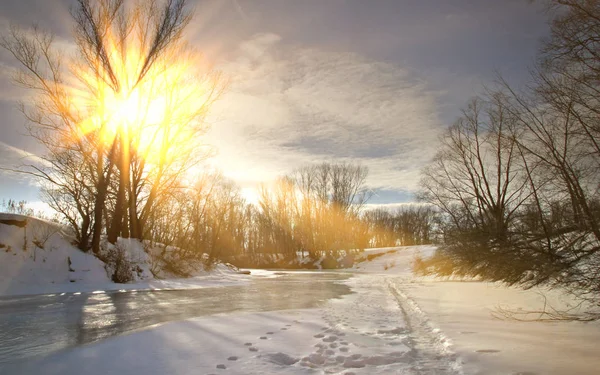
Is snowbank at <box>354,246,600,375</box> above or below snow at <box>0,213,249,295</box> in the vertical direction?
below

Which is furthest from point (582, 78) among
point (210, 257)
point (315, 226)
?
point (315, 226)

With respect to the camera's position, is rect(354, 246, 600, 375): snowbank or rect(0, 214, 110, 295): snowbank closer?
rect(354, 246, 600, 375): snowbank


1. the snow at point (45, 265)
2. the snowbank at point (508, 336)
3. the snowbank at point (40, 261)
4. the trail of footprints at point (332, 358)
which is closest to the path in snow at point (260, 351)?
the trail of footprints at point (332, 358)

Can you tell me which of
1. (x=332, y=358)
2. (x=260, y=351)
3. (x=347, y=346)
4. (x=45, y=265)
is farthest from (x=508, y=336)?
(x=45, y=265)

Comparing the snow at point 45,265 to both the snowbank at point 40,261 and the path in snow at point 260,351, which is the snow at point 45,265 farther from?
the path in snow at point 260,351

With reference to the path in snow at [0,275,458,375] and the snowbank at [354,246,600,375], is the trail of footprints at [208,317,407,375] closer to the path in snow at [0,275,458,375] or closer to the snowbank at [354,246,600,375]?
the path in snow at [0,275,458,375]

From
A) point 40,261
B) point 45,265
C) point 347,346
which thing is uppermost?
point 40,261

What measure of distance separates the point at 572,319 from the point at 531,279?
3.46 meters

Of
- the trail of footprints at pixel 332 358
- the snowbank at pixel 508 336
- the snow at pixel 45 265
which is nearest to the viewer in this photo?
the snowbank at pixel 508 336

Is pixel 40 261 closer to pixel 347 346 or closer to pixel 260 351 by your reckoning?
pixel 260 351

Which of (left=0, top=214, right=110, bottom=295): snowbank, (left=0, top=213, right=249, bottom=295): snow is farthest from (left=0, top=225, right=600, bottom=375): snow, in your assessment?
(left=0, top=214, right=110, bottom=295): snowbank

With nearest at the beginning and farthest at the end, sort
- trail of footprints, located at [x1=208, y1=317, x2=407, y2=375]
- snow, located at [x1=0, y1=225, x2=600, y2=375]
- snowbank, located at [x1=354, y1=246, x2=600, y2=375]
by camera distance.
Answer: snowbank, located at [x1=354, y1=246, x2=600, y2=375] → snow, located at [x1=0, y1=225, x2=600, y2=375] → trail of footprints, located at [x1=208, y1=317, x2=407, y2=375]

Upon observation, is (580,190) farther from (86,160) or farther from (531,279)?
(86,160)

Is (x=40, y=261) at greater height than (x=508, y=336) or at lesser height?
greater
